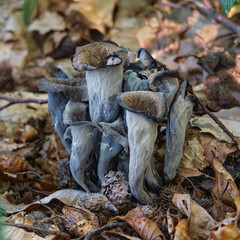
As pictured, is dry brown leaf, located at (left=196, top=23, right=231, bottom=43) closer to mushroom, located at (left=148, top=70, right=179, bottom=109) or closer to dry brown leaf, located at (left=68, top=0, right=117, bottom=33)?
dry brown leaf, located at (left=68, top=0, right=117, bottom=33)

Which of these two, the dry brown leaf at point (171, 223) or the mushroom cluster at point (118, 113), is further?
the mushroom cluster at point (118, 113)

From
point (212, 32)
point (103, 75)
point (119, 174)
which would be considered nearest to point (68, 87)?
point (103, 75)

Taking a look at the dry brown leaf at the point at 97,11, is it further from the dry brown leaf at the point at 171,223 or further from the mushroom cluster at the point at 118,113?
the dry brown leaf at the point at 171,223

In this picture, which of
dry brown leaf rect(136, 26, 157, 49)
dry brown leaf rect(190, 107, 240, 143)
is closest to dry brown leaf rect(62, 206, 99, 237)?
dry brown leaf rect(190, 107, 240, 143)

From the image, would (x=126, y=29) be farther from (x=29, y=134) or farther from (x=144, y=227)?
(x=144, y=227)

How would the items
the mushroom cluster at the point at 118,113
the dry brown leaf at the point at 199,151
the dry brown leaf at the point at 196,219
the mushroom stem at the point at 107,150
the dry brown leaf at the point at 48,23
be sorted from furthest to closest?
the dry brown leaf at the point at 48,23 → the dry brown leaf at the point at 199,151 → the mushroom stem at the point at 107,150 → the mushroom cluster at the point at 118,113 → the dry brown leaf at the point at 196,219

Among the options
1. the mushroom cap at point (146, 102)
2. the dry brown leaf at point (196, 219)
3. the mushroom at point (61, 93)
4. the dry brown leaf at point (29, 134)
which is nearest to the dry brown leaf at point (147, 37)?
the dry brown leaf at point (29, 134)

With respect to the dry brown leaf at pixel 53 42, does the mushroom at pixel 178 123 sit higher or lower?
higher

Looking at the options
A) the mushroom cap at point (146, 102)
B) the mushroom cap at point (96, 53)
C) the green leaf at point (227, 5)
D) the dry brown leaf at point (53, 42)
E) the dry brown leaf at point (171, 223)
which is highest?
the green leaf at point (227, 5)
